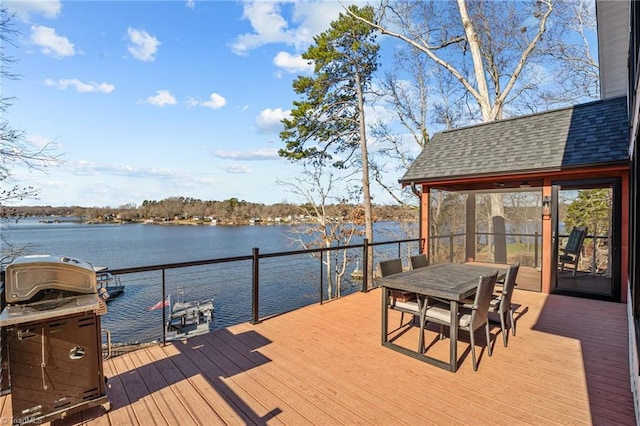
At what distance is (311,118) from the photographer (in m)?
10.7

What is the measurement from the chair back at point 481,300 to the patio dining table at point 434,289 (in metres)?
0.11

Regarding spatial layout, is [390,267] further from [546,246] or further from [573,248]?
[573,248]

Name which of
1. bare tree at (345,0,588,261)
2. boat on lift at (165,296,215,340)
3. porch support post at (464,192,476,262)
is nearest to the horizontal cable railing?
boat on lift at (165,296,215,340)

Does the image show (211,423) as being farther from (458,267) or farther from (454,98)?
(454,98)

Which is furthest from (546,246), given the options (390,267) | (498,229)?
(390,267)

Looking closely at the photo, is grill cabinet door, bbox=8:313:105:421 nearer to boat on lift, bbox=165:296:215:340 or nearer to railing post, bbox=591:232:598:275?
railing post, bbox=591:232:598:275

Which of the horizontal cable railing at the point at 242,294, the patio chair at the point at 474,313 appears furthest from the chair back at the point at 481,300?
the horizontal cable railing at the point at 242,294

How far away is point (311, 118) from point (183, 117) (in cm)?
481

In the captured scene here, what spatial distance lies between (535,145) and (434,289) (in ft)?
14.6

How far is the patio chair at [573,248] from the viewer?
5.64 meters

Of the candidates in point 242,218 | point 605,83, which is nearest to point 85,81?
point 605,83

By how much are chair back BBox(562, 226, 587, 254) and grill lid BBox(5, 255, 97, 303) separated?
713 cm

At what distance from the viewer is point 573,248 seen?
18.6 feet

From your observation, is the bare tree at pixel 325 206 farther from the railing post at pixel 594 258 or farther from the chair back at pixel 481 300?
the chair back at pixel 481 300
